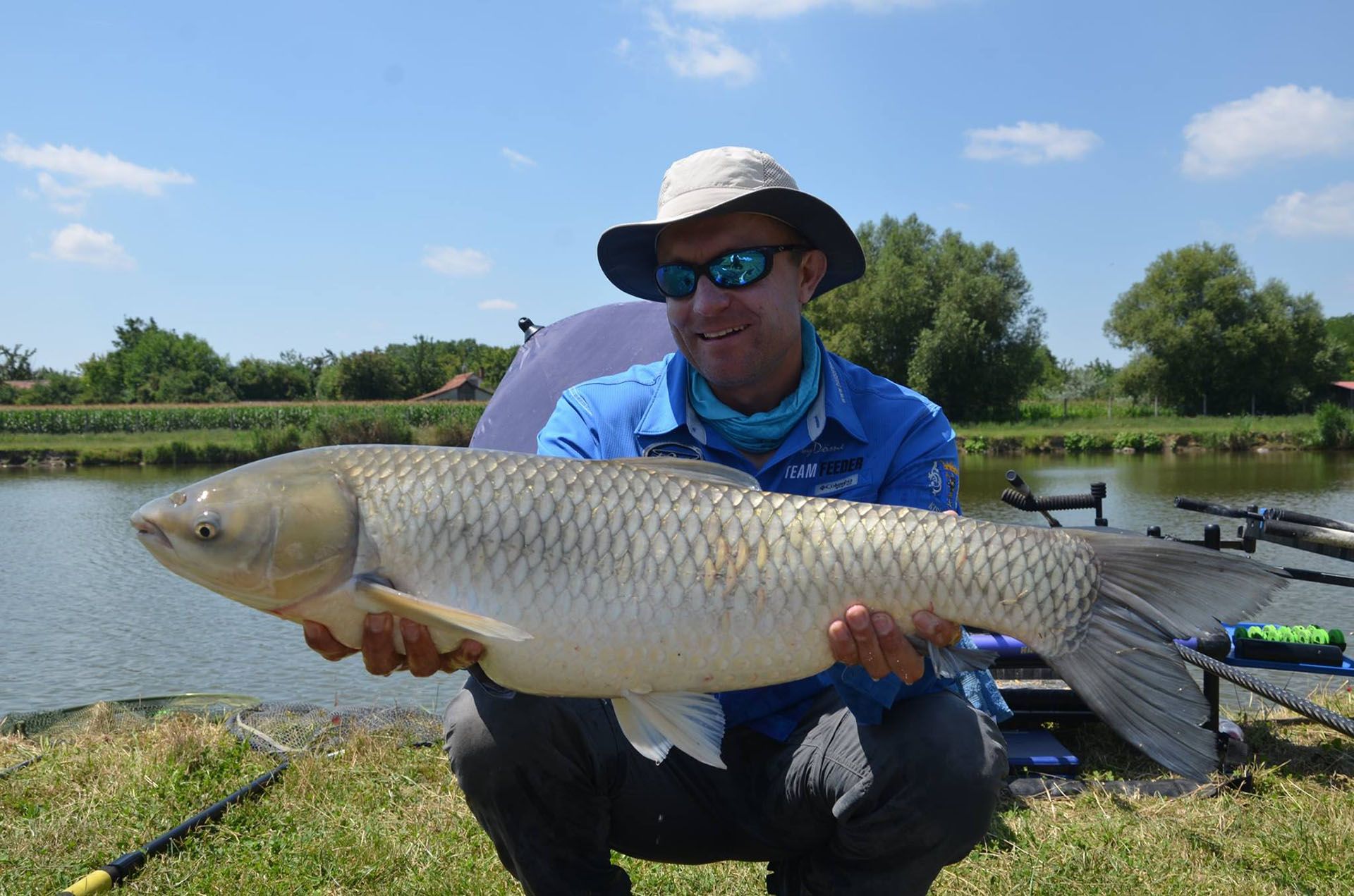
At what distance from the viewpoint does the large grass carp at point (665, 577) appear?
1.75 metres

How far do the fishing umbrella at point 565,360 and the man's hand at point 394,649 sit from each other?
6.89ft

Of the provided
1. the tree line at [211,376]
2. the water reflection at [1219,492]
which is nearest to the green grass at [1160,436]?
the water reflection at [1219,492]

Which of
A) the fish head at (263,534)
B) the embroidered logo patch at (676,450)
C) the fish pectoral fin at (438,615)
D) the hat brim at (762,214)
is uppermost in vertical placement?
the hat brim at (762,214)

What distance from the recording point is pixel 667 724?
1.79 m

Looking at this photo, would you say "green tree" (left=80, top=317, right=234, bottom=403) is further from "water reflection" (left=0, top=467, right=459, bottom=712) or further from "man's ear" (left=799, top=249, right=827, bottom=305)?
"man's ear" (left=799, top=249, right=827, bottom=305)

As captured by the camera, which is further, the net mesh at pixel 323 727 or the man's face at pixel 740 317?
the net mesh at pixel 323 727

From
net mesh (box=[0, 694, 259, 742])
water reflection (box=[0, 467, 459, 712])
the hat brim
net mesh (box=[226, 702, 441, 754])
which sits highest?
the hat brim

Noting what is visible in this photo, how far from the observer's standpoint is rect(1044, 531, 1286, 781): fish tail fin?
1.69 meters

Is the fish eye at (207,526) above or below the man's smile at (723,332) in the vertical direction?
below

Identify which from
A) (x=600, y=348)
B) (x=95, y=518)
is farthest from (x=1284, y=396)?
(x=600, y=348)

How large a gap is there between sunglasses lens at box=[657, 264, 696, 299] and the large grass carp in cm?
63

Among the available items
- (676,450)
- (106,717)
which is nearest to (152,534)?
(676,450)

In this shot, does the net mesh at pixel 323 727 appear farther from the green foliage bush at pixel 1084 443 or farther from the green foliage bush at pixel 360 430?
the green foliage bush at pixel 1084 443

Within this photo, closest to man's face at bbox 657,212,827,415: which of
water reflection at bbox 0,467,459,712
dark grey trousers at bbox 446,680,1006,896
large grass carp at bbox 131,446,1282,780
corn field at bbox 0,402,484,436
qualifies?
large grass carp at bbox 131,446,1282,780
